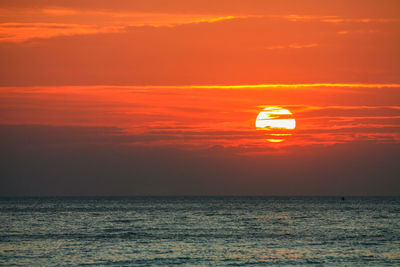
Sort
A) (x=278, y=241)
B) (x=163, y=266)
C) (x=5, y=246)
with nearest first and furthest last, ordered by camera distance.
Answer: (x=163, y=266) < (x=5, y=246) < (x=278, y=241)

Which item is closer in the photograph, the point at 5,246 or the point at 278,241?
the point at 5,246

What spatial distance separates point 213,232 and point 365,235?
16.7 m

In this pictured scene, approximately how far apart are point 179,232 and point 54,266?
29.3 metres

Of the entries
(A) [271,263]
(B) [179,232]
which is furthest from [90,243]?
(A) [271,263]

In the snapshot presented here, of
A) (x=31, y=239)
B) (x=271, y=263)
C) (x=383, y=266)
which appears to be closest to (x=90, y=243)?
(x=31, y=239)

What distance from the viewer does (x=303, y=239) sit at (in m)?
68.8

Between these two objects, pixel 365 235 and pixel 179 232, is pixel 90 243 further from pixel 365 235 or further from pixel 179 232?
pixel 365 235

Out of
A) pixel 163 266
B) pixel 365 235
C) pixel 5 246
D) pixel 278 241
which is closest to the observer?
pixel 163 266

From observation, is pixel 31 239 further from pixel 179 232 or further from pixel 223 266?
pixel 223 266

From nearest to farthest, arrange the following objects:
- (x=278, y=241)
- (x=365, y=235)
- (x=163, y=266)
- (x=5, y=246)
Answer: (x=163, y=266), (x=5, y=246), (x=278, y=241), (x=365, y=235)

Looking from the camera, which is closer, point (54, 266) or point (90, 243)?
point (54, 266)

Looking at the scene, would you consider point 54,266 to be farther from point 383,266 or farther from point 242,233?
point 242,233

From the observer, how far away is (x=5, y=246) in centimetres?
6034

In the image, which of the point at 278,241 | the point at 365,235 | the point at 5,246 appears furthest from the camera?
the point at 365,235
